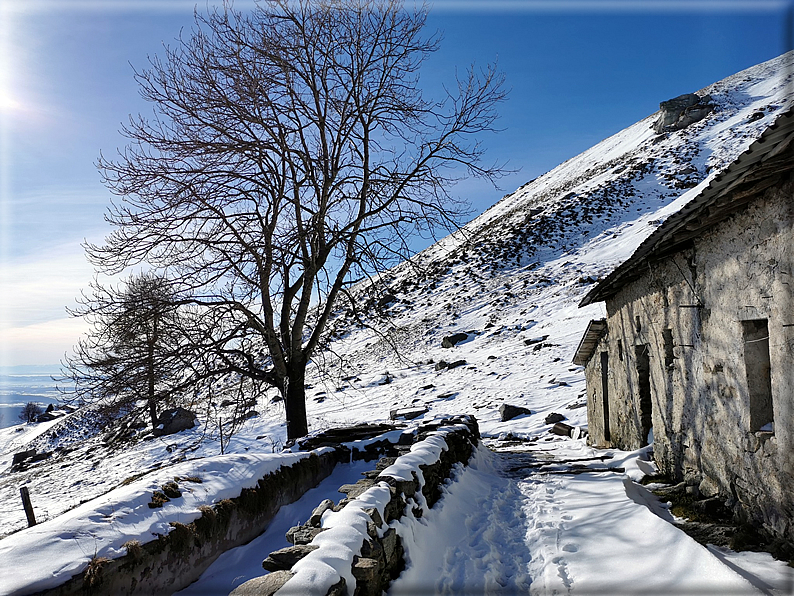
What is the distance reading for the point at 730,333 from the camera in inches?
200

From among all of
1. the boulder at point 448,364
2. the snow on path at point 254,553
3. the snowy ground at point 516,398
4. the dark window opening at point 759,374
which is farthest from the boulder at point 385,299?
the dark window opening at point 759,374

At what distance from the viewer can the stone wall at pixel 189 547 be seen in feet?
11.2

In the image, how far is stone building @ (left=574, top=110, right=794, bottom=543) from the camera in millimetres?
4062

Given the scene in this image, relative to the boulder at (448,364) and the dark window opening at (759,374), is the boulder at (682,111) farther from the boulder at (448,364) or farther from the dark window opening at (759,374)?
the dark window opening at (759,374)

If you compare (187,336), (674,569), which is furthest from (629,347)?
(187,336)

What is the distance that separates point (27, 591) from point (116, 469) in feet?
52.5

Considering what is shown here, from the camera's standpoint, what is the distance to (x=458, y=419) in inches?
416

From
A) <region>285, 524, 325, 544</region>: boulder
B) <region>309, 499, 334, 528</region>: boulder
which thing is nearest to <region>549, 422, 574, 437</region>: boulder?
<region>309, 499, 334, 528</region>: boulder

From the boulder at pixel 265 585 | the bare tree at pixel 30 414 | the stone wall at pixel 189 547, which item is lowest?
the bare tree at pixel 30 414

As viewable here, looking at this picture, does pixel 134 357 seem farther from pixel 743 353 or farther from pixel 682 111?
pixel 682 111

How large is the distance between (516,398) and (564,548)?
13.5m

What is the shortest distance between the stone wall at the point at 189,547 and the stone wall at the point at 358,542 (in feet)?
3.06

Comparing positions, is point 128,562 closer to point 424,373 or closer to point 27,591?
point 27,591

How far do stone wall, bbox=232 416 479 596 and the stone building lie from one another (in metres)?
3.26
